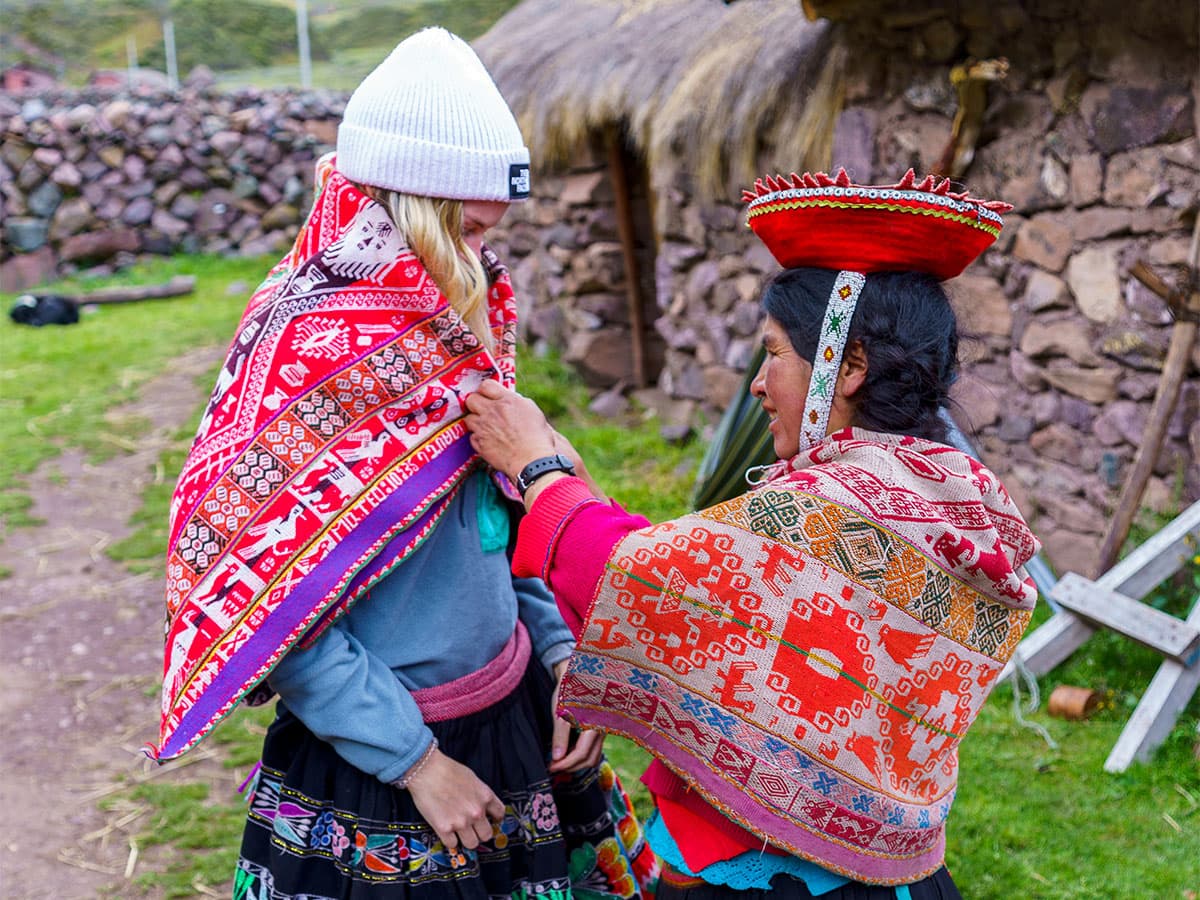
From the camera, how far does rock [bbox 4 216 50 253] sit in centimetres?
1344

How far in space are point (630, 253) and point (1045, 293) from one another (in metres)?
3.66

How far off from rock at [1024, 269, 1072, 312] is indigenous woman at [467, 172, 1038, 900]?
10.0 ft

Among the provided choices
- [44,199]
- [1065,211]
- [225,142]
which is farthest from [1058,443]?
[44,199]

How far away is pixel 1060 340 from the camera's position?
4.52m

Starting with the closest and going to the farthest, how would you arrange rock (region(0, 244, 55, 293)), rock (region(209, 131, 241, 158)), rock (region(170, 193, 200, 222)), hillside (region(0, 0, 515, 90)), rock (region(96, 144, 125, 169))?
rock (region(0, 244, 55, 293)) → rock (region(96, 144, 125, 169)) → rock (region(170, 193, 200, 222)) → rock (region(209, 131, 241, 158)) → hillside (region(0, 0, 515, 90))

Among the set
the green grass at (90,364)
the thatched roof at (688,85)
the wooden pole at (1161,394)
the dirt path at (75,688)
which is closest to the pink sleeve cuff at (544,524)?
the dirt path at (75,688)

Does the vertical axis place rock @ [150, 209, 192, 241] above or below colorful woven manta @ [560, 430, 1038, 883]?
below

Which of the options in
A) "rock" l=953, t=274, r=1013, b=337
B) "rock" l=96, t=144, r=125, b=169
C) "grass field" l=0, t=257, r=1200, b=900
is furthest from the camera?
"rock" l=96, t=144, r=125, b=169

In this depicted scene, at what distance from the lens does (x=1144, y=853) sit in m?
3.27

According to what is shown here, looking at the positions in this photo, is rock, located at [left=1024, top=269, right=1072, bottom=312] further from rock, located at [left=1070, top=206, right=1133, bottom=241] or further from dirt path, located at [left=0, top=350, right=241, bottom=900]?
dirt path, located at [left=0, top=350, right=241, bottom=900]

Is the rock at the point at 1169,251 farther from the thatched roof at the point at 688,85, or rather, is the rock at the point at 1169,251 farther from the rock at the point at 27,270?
the rock at the point at 27,270

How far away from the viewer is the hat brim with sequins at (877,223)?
1607 mm

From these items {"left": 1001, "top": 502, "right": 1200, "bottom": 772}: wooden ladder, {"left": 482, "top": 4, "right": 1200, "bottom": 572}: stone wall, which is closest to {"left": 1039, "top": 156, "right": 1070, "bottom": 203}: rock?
{"left": 482, "top": 4, "right": 1200, "bottom": 572}: stone wall

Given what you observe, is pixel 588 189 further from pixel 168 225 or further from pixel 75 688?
pixel 168 225
